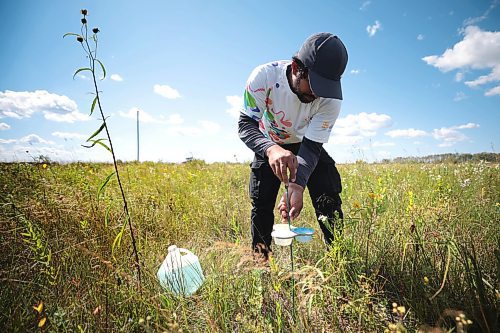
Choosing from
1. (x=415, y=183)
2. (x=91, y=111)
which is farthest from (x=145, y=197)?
(x=415, y=183)

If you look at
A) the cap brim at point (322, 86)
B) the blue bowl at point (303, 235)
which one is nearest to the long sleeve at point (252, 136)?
the cap brim at point (322, 86)

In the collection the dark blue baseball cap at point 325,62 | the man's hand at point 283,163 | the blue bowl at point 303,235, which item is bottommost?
the blue bowl at point 303,235

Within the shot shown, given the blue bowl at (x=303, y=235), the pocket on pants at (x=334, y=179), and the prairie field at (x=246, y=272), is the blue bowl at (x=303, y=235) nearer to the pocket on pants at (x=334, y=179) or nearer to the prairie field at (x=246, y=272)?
the prairie field at (x=246, y=272)

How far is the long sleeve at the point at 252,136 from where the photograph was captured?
180cm

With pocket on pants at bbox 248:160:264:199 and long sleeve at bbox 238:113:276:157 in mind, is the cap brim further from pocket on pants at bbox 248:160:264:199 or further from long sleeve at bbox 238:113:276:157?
pocket on pants at bbox 248:160:264:199

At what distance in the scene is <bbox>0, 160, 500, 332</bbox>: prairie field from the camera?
4.31 ft

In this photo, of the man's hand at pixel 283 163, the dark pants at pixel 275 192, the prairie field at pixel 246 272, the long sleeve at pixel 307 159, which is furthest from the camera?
the dark pants at pixel 275 192

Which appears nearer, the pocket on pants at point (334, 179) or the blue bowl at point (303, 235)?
the blue bowl at point (303, 235)

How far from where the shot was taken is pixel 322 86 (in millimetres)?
1681

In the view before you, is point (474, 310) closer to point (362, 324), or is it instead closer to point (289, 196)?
point (362, 324)

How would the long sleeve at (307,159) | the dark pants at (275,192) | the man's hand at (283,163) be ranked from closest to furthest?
the man's hand at (283,163), the long sleeve at (307,159), the dark pants at (275,192)

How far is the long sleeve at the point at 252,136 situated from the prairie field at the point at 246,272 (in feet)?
2.19

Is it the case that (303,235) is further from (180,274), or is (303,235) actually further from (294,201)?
(180,274)

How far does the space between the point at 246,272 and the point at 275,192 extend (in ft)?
2.33
